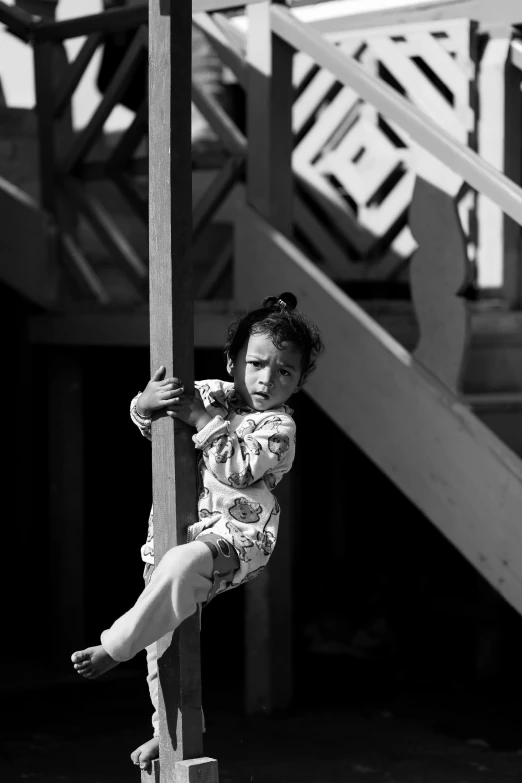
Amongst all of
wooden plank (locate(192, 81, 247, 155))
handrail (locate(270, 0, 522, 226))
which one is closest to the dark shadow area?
wooden plank (locate(192, 81, 247, 155))

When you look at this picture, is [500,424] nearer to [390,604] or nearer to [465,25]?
[390,604]

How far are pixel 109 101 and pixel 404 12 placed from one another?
1.74 m

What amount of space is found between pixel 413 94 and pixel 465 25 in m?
0.45

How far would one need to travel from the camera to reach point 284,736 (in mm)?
5750

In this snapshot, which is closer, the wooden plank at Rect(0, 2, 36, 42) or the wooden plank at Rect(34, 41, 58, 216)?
the wooden plank at Rect(0, 2, 36, 42)

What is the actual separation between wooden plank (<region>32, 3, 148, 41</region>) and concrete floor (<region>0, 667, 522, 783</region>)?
10.6 feet

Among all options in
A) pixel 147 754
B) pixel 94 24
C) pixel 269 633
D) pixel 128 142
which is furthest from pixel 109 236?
pixel 147 754

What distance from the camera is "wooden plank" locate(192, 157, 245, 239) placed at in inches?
222

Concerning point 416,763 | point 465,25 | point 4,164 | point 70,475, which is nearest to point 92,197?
point 4,164

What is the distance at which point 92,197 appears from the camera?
680cm

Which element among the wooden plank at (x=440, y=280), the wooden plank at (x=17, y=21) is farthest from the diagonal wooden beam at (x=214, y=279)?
the wooden plank at (x=440, y=280)

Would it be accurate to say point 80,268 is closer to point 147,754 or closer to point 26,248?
point 26,248

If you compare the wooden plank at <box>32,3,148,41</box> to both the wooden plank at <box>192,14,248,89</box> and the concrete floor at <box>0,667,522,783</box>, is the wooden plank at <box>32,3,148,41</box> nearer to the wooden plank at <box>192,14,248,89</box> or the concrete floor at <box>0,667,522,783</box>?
the wooden plank at <box>192,14,248,89</box>

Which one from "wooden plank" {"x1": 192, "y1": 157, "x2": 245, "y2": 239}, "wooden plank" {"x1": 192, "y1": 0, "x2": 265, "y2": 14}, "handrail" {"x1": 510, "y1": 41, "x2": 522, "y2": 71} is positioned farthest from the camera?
"handrail" {"x1": 510, "y1": 41, "x2": 522, "y2": 71}
